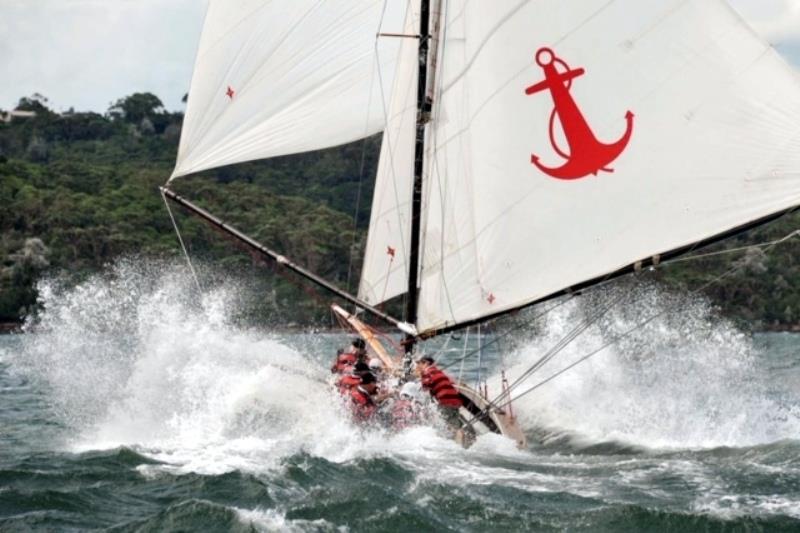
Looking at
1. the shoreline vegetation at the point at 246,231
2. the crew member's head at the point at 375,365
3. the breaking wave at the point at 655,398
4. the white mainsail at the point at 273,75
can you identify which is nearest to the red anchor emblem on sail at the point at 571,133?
the breaking wave at the point at 655,398

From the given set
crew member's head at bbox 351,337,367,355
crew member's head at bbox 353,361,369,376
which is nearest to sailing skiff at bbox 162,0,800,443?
crew member's head at bbox 351,337,367,355

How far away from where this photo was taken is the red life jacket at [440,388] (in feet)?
63.3

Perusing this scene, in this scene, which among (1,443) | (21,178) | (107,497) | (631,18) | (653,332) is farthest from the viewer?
(21,178)

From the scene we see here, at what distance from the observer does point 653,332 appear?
52.2 meters

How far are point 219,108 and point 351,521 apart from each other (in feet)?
26.6

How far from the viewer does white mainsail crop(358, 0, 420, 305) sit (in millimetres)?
20250

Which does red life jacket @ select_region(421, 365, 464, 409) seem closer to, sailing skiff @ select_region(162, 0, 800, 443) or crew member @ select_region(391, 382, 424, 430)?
crew member @ select_region(391, 382, 424, 430)

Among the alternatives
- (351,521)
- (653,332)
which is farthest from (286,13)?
(653,332)

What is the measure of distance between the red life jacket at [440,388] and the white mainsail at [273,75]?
3851 mm

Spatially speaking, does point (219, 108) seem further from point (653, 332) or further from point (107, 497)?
point (653, 332)

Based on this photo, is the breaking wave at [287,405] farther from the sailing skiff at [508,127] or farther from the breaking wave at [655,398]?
the sailing skiff at [508,127]

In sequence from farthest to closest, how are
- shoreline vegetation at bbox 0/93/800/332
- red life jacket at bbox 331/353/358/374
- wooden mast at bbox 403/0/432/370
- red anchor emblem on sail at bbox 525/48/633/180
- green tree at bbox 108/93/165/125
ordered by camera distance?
green tree at bbox 108/93/165/125, shoreline vegetation at bbox 0/93/800/332, red life jacket at bbox 331/353/358/374, wooden mast at bbox 403/0/432/370, red anchor emblem on sail at bbox 525/48/633/180

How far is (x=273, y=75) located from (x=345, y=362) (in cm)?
434

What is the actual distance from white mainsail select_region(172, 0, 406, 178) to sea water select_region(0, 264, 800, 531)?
3.53m
